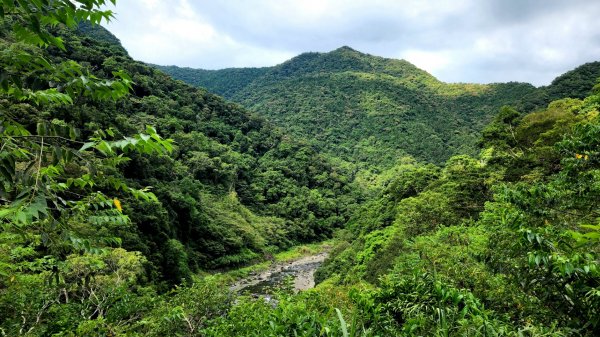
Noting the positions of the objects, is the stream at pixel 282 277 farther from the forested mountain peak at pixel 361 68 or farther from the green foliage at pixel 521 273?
the forested mountain peak at pixel 361 68

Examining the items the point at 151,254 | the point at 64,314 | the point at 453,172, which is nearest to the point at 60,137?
the point at 64,314

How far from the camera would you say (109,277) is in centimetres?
1630

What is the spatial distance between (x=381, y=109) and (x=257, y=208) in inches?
3268

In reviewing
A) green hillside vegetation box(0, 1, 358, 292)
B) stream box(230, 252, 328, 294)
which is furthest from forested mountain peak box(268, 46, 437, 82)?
stream box(230, 252, 328, 294)

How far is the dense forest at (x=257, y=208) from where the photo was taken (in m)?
2.62

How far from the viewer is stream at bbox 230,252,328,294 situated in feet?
126

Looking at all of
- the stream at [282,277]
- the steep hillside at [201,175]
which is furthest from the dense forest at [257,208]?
the stream at [282,277]

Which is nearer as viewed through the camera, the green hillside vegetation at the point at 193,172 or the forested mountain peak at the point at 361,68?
the green hillside vegetation at the point at 193,172

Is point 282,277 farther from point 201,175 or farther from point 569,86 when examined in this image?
point 569,86

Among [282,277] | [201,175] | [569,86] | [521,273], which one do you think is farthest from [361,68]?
[521,273]

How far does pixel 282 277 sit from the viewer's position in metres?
43.9

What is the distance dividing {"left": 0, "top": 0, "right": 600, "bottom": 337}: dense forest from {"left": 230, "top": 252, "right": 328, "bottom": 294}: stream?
352 cm

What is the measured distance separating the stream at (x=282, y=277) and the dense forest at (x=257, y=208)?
139 inches

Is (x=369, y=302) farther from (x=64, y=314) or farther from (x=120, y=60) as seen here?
(x=120, y=60)
